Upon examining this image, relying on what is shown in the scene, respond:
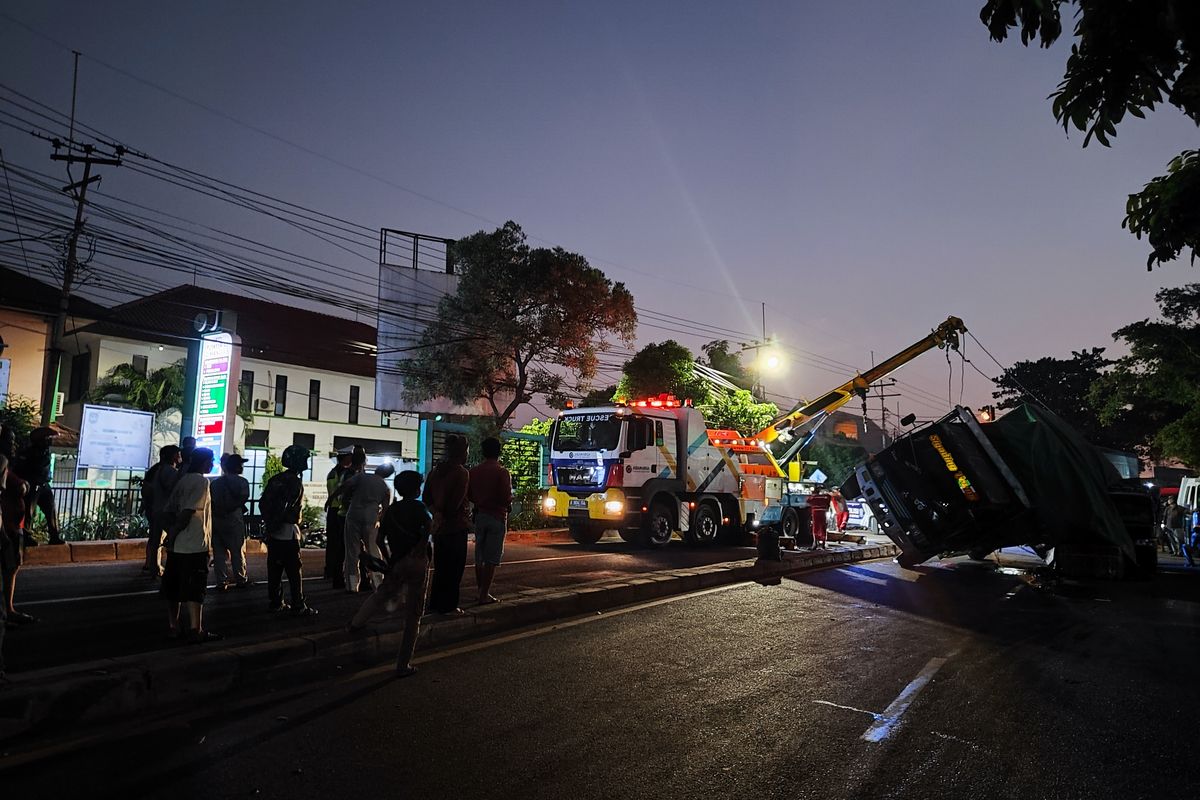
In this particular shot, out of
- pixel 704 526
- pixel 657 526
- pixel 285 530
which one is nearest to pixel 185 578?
pixel 285 530

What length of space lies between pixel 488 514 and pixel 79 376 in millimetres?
33857

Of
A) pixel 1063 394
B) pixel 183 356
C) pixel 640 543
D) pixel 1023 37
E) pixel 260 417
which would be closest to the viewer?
pixel 1023 37

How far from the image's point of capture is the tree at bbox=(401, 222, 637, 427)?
2669cm

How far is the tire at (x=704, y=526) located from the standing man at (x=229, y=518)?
10.7 meters

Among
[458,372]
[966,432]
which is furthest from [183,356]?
[966,432]

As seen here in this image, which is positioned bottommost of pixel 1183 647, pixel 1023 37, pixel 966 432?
pixel 1183 647

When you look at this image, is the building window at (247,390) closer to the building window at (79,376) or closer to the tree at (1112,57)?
the building window at (79,376)

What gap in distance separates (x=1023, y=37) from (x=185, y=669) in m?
6.25

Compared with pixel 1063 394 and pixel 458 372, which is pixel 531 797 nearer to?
pixel 458 372

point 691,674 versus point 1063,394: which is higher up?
point 1063,394

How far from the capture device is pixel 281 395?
39.9 m

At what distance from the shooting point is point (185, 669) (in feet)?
17.0

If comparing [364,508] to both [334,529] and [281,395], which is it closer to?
[334,529]

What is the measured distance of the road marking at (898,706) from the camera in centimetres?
456
